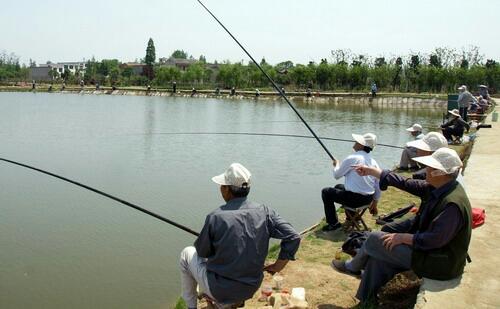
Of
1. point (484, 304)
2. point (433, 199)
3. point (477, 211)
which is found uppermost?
point (433, 199)

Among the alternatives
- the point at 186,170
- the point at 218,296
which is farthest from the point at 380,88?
the point at 218,296

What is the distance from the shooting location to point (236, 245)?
3326mm

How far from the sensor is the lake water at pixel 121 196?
568 centimetres

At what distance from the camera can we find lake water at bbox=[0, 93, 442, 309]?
5.68 meters

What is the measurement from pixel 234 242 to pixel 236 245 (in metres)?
0.03

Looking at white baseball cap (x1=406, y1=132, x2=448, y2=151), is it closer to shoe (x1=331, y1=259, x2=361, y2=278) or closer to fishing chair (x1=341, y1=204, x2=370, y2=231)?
shoe (x1=331, y1=259, x2=361, y2=278)

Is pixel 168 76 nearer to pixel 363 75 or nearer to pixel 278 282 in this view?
pixel 363 75

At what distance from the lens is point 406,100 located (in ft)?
135

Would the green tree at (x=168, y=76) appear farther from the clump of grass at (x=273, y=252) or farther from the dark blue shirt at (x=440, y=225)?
the dark blue shirt at (x=440, y=225)

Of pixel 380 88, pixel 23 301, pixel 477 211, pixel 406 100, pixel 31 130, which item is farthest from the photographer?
pixel 380 88

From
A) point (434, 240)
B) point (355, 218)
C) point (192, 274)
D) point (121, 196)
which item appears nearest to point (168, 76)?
point (121, 196)

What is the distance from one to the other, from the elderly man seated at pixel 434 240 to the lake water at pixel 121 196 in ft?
8.38

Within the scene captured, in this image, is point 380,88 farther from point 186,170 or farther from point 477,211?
point 477,211

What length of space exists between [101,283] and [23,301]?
855mm
